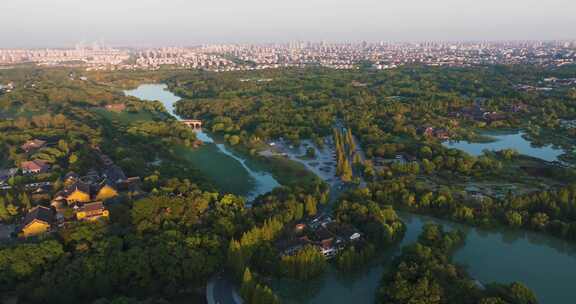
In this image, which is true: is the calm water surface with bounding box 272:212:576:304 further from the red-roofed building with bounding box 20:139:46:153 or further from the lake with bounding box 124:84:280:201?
the red-roofed building with bounding box 20:139:46:153

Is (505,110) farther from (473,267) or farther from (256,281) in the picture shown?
(256,281)

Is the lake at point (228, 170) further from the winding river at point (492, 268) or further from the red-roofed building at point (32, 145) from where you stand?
the red-roofed building at point (32, 145)

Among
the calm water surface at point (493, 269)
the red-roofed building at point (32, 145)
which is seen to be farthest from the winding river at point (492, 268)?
the red-roofed building at point (32, 145)

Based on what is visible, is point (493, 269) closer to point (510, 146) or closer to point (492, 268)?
point (492, 268)

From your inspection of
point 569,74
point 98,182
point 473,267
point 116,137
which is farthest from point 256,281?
point 569,74

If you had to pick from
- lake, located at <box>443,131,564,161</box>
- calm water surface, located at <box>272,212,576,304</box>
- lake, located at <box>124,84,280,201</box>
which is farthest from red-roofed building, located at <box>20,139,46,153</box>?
lake, located at <box>443,131,564,161</box>

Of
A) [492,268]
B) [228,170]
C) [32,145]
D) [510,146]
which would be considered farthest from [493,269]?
[32,145]
